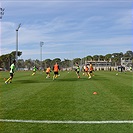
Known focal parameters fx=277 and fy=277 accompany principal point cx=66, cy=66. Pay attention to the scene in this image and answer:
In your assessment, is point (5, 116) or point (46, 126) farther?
point (5, 116)

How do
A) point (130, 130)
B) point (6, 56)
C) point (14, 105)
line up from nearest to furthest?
1. point (130, 130)
2. point (14, 105)
3. point (6, 56)

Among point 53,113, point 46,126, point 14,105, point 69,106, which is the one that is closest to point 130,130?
point 46,126

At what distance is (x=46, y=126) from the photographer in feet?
22.5

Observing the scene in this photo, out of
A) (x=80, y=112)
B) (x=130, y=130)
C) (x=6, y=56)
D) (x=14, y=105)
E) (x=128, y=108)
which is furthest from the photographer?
(x=6, y=56)

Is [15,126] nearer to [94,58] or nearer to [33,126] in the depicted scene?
[33,126]

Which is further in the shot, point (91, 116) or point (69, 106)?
point (69, 106)

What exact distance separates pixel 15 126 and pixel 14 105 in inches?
127

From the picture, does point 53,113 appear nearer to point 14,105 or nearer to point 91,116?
point 91,116

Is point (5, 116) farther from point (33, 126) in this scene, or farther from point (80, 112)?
point (80, 112)

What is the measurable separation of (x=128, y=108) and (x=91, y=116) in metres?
1.93

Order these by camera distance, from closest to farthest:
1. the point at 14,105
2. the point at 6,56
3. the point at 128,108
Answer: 1. the point at 128,108
2. the point at 14,105
3. the point at 6,56

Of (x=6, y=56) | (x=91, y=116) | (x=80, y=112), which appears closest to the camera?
(x=91, y=116)

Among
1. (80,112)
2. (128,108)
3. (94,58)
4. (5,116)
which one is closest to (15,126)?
(5,116)

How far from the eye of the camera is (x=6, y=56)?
441ft
